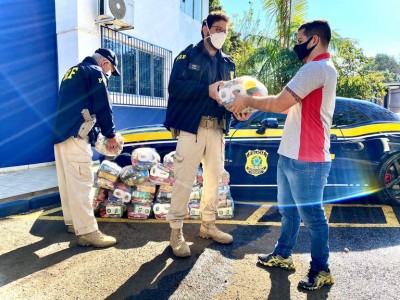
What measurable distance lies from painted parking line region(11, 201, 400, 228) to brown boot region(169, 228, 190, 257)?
1.00 m

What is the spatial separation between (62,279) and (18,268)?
487 millimetres

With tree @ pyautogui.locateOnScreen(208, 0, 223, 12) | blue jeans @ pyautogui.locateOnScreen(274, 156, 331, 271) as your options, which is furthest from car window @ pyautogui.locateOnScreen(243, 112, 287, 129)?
tree @ pyautogui.locateOnScreen(208, 0, 223, 12)

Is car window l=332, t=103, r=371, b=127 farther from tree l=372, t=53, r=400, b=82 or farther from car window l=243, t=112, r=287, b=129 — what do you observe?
tree l=372, t=53, r=400, b=82

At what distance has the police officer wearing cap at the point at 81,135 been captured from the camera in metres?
3.05

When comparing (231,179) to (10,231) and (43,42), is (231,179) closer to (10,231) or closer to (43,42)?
(10,231)

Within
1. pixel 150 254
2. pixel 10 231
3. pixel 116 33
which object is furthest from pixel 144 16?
pixel 150 254

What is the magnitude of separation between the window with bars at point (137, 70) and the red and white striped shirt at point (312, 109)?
5725mm

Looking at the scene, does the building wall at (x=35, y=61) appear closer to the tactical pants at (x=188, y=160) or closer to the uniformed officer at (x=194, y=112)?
the uniformed officer at (x=194, y=112)

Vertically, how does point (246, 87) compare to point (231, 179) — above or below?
above

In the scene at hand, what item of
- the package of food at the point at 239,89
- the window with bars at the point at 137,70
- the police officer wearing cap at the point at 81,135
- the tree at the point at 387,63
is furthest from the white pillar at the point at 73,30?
the tree at the point at 387,63

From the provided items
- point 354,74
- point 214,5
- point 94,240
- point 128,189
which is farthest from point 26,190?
point 214,5

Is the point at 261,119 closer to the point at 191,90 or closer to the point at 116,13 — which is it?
the point at 191,90

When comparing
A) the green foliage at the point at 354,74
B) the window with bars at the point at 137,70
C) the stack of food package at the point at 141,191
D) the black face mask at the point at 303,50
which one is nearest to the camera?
the black face mask at the point at 303,50

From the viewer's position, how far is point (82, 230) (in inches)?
123
